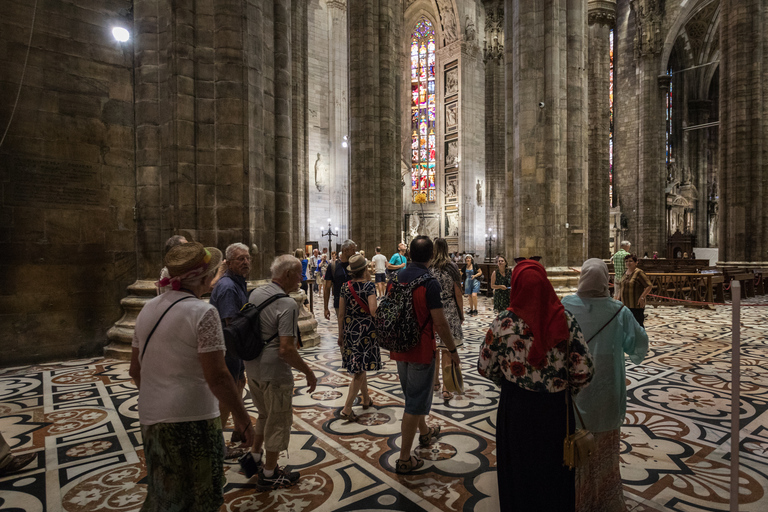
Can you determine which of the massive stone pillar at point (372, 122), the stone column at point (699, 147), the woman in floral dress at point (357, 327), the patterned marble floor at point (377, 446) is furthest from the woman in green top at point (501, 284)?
the stone column at point (699, 147)

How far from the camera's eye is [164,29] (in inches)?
264

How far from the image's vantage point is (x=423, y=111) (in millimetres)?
31406

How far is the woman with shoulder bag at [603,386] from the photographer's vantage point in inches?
106

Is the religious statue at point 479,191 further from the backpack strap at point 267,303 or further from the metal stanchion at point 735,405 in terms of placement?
the metal stanchion at point 735,405

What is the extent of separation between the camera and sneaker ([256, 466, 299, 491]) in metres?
3.12

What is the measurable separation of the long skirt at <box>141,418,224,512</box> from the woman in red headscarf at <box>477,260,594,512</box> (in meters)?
1.56

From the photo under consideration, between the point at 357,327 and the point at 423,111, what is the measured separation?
1158 inches

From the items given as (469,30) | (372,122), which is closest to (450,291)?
(372,122)

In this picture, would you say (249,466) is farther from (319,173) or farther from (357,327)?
(319,173)

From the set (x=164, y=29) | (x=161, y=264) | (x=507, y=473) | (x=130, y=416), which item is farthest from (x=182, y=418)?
(x=164, y=29)

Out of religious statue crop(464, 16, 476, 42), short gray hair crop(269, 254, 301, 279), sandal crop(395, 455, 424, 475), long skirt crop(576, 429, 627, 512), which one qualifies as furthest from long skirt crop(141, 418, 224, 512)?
religious statue crop(464, 16, 476, 42)

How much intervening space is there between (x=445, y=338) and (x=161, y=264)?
5.74 m

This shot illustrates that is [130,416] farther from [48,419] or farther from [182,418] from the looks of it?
[182,418]

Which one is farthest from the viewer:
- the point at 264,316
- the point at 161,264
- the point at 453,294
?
the point at 161,264
